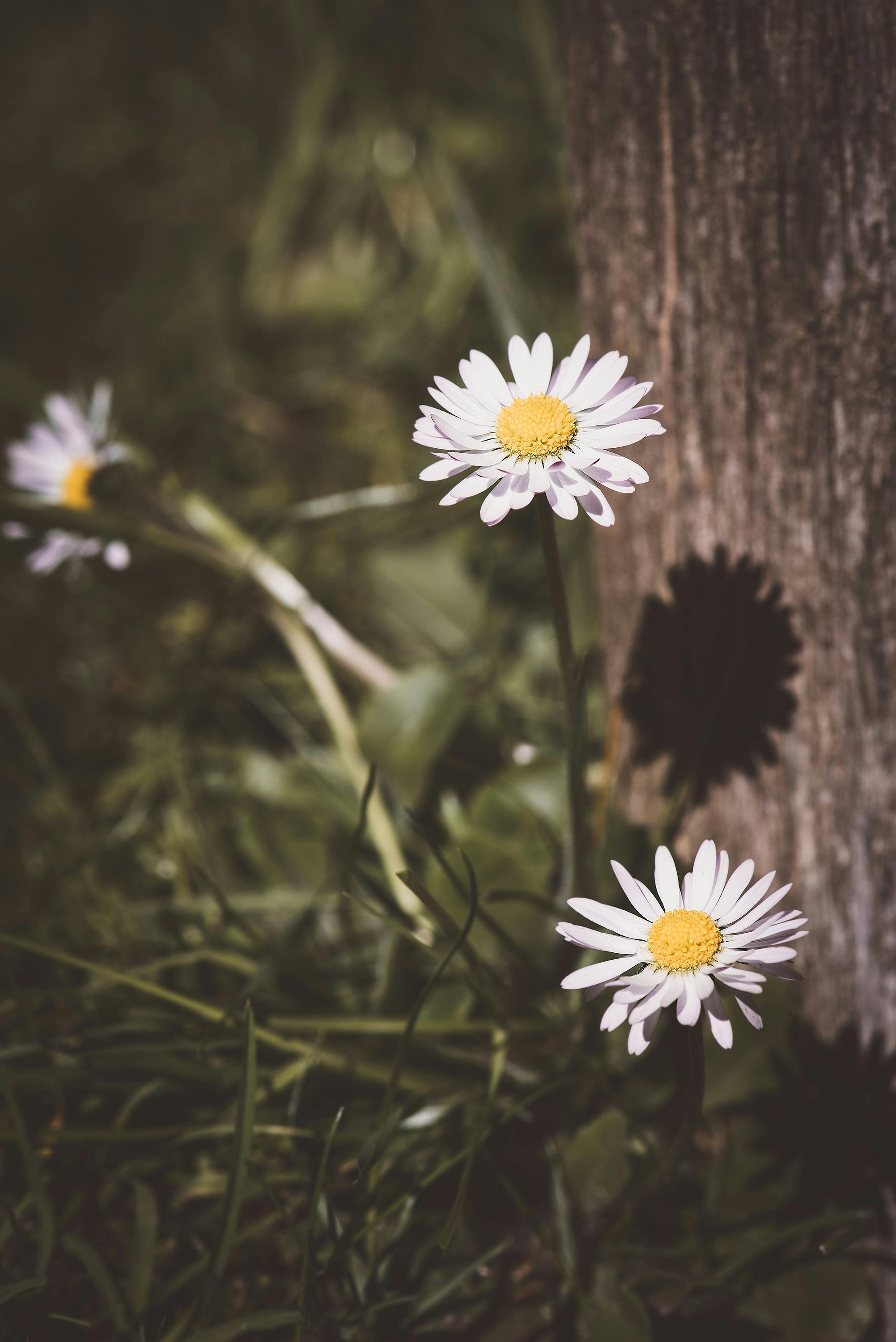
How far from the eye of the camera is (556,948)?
0.89 meters

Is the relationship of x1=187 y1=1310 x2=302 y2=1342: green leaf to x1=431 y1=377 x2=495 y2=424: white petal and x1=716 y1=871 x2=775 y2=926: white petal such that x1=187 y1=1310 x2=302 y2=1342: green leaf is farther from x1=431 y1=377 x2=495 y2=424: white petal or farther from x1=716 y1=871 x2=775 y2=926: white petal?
x1=431 y1=377 x2=495 y2=424: white petal

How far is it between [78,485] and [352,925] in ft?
1.68

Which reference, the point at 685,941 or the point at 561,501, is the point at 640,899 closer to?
the point at 685,941

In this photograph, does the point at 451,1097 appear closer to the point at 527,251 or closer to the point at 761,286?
the point at 761,286

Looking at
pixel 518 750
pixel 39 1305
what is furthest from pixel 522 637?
pixel 39 1305

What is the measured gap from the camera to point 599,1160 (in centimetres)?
77

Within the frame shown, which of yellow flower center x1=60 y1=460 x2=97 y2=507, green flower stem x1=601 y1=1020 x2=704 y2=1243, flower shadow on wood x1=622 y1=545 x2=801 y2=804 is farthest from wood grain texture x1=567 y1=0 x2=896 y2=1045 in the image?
yellow flower center x1=60 y1=460 x2=97 y2=507

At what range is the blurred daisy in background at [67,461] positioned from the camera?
39.5 inches

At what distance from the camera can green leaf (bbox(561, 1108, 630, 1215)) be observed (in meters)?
0.77

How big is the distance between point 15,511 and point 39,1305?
0.66 metres

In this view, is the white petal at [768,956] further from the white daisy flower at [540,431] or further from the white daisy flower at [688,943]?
the white daisy flower at [540,431]

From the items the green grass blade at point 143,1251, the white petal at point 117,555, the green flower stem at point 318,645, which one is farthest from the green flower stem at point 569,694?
the white petal at point 117,555

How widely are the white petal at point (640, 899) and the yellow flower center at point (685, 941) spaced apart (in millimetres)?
19

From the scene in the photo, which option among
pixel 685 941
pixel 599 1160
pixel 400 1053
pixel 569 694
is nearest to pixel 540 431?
pixel 569 694
